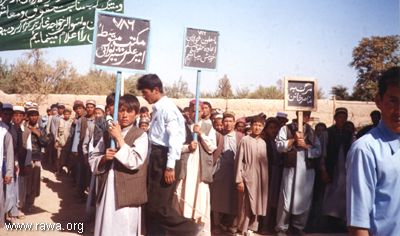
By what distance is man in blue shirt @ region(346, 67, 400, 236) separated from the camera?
167cm

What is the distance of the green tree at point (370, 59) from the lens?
1689 cm

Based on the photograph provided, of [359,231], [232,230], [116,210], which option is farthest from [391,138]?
[232,230]

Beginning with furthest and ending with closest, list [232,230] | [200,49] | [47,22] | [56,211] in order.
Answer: [47,22] → [56,211] → [232,230] → [200,49]

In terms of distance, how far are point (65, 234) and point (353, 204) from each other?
14.5ft

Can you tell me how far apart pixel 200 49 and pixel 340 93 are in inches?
778

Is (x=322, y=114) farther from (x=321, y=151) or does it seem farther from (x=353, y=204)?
(x=353, y=204)

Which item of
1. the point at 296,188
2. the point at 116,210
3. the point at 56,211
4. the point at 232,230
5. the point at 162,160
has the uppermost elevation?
the point at 162,160

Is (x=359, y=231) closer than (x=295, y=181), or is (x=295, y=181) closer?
(x=359, y=231)

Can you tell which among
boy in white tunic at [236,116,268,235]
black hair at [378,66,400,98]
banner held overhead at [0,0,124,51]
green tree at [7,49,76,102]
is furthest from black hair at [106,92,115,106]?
green tree at [7,49,76,102]

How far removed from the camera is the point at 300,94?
505 cm

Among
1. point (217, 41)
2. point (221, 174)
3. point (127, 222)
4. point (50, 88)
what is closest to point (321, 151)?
point (221, 174)

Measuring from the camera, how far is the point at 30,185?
241 inches

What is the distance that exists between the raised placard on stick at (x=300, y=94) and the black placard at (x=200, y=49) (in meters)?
1.13

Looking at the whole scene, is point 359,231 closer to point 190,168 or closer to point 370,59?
point 190,168
